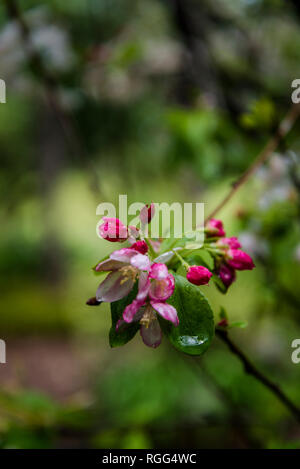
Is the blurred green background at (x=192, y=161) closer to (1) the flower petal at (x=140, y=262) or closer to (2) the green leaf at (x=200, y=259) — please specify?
(2) the green leaf at (x=200, y=259)

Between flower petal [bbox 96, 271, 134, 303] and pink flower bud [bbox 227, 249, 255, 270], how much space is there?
122 millimetres

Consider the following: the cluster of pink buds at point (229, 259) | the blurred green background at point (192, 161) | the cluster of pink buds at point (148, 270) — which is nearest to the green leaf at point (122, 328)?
the cluster of pink buds at point (148, 270)

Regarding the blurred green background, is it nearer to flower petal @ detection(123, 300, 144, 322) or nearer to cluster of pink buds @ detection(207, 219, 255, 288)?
cluster of pink buds @ detection(207, 219, 255, 288)

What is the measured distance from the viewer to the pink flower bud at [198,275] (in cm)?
40

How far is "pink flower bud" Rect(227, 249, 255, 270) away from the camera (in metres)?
0.44

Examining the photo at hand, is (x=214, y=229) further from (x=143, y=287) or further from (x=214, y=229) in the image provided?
(x=143, y=287)

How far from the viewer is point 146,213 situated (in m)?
0.45

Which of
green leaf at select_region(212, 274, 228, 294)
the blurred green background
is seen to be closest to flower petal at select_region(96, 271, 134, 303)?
green leaf at select_region(212, 274, 228, 294)

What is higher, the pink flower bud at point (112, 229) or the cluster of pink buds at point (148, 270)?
the pink flower bud at point (112, 229)

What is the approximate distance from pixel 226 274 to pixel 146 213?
124 millimetres

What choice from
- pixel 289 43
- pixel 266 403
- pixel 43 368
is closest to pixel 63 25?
pixel 289 43

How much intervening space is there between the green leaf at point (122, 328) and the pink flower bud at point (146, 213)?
81 millimetres

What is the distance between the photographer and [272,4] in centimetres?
114

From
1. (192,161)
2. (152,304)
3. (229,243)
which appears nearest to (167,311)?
(152,304)
